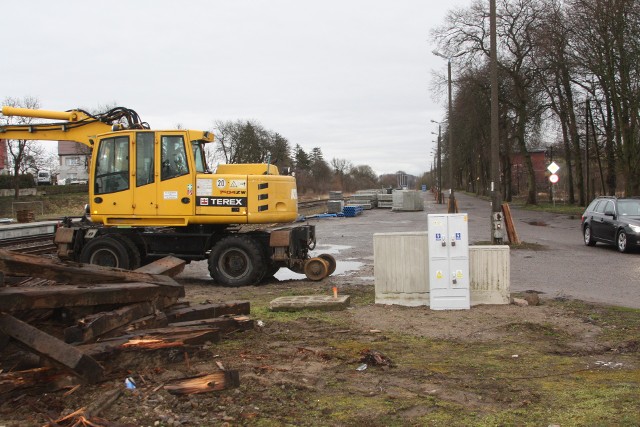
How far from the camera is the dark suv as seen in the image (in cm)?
1700

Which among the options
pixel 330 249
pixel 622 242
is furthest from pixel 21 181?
pixel 622 242

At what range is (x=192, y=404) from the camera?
4789 millimetres

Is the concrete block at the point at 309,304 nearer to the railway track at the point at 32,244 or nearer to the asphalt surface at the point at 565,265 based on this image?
the asphalt surface at the point at 565,265

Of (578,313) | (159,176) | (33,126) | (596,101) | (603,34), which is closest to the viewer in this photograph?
(578,313)

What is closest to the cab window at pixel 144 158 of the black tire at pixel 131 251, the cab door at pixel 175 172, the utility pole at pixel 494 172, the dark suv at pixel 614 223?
the cab door at pixel 175 172

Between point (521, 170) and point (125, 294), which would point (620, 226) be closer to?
point (125, 294)

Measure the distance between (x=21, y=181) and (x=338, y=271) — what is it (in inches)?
1951

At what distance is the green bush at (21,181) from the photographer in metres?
53.4

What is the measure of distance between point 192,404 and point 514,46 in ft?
156

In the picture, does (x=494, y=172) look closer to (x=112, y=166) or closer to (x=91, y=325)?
(x=112, y=166)

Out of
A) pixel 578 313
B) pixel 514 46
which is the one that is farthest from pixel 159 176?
A: pixel 514 46

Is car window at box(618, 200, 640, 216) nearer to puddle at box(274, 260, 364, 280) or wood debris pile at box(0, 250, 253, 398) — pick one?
puddle at box(274, 260, 364, 280)

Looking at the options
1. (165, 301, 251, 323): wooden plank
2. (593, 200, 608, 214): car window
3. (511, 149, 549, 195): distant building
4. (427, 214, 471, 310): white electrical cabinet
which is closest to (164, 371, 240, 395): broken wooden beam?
(165, 301, 251, 323): wooden plank

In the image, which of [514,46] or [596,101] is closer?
[596,101]
